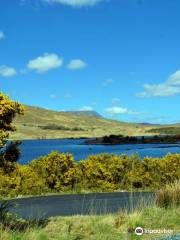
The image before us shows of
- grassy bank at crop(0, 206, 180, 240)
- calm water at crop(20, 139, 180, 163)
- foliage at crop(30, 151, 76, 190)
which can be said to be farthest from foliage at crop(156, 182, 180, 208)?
calm water at crop(20, 139, 180, 163)

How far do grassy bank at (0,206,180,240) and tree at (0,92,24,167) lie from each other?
1.72m

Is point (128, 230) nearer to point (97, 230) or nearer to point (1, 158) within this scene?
point (97, 230)

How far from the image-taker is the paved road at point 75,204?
1581 centimetres

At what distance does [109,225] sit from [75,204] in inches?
240

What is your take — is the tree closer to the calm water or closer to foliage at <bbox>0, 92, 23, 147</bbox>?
foliage at <bbox>0, 92, 23, 147</bbox>

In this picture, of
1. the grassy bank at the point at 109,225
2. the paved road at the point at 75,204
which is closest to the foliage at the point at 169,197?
the grassy bank at the point at 109,225

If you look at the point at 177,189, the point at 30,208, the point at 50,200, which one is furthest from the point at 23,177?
the point at 177,189

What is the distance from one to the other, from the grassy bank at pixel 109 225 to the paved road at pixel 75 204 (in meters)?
1.61

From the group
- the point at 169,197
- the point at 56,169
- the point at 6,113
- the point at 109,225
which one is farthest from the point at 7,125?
the point at 56,169

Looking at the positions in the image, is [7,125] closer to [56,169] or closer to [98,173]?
[56,169]

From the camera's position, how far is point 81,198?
65.7ft

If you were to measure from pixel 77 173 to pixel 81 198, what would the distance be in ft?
11.0

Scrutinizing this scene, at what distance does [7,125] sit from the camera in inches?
442

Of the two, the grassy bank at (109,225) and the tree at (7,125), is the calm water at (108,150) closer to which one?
the grassy bank at (109,225)
